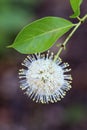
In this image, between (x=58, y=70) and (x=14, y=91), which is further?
(x=14, y=91)

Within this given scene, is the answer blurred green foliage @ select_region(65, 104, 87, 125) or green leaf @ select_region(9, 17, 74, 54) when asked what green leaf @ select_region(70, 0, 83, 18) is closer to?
green leaf @ select_region(9, 17, 74, 54)

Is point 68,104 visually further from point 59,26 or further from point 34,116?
point 59,26

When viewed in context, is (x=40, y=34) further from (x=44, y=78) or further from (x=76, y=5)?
(x=44, y=78)

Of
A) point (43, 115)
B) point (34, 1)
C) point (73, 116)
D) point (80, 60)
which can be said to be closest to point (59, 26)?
point (73, 116)

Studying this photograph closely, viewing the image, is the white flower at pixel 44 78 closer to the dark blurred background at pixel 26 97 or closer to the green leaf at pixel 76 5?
the green leaf at pixel 76 5

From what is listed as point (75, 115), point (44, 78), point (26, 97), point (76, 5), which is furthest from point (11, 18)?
point (76, 5)

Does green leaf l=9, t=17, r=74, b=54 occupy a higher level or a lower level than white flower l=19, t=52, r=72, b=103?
higher

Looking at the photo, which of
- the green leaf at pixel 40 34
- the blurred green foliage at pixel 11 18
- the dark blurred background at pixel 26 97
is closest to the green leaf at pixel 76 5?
the green leaf at pixel 40 34

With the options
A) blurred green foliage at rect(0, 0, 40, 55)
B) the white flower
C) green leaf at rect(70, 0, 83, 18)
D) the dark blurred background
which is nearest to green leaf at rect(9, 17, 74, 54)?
green leaf at rect(70, 0, 83, 18)
